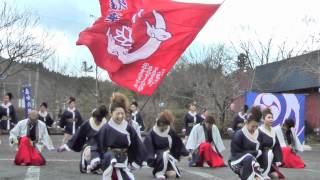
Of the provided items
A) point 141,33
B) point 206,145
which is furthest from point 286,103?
point 141,33

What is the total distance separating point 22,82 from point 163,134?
5906cm

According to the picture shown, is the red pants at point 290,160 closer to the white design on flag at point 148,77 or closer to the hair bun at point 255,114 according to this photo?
the hair bun at point 255,114

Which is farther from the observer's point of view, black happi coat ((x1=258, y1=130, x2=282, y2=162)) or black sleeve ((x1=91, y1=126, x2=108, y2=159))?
black happi coat ((x1=258, y1=130, x2=282, y2=162))

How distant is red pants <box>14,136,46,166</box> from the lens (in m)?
13.7

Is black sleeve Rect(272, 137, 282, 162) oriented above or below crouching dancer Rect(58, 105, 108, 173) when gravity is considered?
below

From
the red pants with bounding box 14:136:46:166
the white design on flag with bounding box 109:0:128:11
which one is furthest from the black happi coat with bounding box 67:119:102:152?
the red pants with bounding box 14:136:46:166

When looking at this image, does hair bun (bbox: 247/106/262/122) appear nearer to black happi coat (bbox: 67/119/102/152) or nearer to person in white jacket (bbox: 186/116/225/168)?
black happi coat (bbox: 67/119/102/152)

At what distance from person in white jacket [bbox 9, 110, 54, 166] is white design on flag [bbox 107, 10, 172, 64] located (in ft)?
16.4

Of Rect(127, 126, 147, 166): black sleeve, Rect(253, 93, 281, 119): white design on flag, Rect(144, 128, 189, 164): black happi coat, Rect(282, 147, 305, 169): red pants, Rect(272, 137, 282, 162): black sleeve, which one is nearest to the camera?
Rect(127, 126, 147, 166): black sleeve

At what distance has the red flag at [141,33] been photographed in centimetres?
961

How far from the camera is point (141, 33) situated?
396 inches

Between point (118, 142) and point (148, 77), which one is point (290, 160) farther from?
point (118, 142)

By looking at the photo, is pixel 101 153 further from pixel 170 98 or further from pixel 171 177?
pixel 170 98

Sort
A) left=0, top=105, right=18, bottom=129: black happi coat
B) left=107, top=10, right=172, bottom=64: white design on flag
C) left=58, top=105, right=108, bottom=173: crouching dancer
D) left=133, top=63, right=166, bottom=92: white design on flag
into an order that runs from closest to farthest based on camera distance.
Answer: left=133, top=63, right=166, bottom=92: white design on flag
left=58, top=105, right=108, bottom=173: crouching dancer
left=107, top=10, right=172, bottom=64: white design on flag
left=0, top=105, right=18, bottom=129: black happi coat
